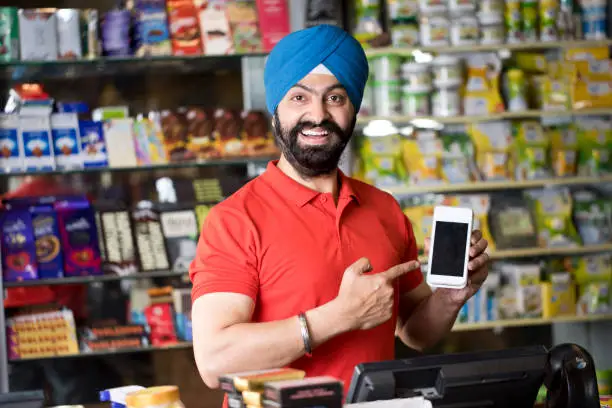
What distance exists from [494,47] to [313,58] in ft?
8.87

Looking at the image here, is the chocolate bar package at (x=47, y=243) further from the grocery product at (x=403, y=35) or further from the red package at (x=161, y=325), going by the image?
the grocery product at (x=403, y=35)

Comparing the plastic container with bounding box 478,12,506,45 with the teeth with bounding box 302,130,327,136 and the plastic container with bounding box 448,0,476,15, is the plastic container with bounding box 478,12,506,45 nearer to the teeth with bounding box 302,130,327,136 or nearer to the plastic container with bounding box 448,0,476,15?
the plastic container with bounding box 448,0,476,15

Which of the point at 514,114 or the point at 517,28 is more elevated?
the point at 517,28

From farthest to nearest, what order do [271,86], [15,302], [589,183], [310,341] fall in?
[589,183]
[15,302]
[271,86]
[310,341]

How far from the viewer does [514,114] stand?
15.9 ft

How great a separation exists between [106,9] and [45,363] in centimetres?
172

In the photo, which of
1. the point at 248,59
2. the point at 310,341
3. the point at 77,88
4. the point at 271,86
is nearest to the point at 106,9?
the point at 77,88

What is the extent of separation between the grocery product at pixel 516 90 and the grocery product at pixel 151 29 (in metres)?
1.72

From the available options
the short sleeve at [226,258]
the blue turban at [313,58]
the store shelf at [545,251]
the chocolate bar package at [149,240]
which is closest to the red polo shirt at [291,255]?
the short sleeve at [226,258]

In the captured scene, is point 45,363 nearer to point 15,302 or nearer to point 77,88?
point 15,302

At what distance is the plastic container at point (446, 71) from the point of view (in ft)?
15.6

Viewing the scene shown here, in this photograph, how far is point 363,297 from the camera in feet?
6.82

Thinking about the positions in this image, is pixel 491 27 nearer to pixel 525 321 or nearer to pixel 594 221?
pixel 594 221

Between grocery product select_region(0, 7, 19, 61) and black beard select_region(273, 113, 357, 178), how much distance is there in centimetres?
230
